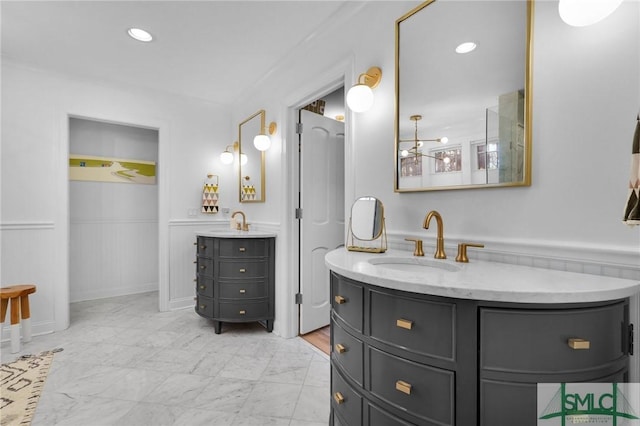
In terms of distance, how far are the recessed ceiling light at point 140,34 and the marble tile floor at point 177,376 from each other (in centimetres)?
251

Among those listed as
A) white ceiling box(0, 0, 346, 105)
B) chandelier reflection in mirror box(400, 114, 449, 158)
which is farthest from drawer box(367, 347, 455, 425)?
white ceiling box(0, 0, 346, 105)

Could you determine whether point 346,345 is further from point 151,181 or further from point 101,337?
point 151,181

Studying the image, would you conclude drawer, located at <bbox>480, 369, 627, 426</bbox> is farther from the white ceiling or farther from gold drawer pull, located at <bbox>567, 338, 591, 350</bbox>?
the white ceiling

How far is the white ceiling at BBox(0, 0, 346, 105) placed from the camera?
80.7 inches

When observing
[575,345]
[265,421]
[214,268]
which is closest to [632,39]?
[575,345]

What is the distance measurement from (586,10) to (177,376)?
2797mm

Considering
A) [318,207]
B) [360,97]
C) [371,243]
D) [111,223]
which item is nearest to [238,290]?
[318,207]

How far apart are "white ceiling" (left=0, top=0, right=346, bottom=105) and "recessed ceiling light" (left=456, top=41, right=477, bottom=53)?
3.14 ft

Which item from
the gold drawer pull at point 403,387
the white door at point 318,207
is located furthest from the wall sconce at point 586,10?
the white door at point 318,207

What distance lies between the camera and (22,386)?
1988mm

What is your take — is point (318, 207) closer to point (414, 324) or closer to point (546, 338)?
point (414, 324)

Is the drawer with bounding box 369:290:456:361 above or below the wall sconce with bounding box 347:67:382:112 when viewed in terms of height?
below

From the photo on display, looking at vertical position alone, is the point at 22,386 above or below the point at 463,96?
below

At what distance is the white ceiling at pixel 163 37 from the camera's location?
2.05 metres
